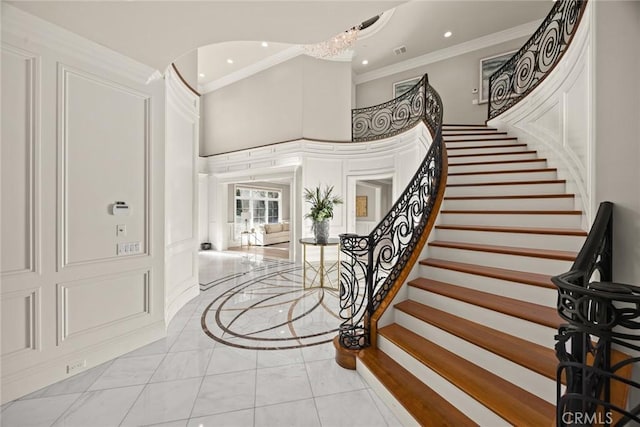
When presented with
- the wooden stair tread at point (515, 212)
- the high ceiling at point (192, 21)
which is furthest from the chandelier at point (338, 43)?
the wooden stair tread at point (515, 212)

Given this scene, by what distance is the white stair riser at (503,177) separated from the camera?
324 centimetres

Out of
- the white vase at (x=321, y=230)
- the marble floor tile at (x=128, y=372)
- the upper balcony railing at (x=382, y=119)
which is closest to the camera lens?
the marble floor tile at (x=128, y=372)

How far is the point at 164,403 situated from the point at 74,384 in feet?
2.92

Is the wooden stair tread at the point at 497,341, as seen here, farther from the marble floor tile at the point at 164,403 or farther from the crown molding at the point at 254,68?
the crown molding at the point at 254,68

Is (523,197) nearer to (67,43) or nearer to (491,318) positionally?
(491,318)

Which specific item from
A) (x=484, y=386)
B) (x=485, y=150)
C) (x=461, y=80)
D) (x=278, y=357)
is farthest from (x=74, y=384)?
(x=461, y=80)

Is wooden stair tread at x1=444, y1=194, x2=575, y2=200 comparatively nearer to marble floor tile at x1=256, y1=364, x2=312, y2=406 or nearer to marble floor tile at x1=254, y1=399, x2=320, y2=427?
marble floor tile at x1=256, y1=364, x2=312, y2=406

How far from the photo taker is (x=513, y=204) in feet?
9.59

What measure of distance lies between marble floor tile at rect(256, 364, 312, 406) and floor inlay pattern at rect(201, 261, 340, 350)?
0.38 meters

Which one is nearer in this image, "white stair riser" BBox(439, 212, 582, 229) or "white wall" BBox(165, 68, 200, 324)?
"white stair riser" BBox(439, 212, 582, 229)

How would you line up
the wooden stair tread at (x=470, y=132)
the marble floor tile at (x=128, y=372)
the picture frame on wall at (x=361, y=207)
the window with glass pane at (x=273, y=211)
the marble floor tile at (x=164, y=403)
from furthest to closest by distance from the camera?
the window with glass pane at (x=273, y=211), the picture frame on wall at (x=361, y=207), the wooden stair tread at (x=470, y=132), the marble floor tile at (x=128, y=372), the marble floor tile at (x=164, y=403)

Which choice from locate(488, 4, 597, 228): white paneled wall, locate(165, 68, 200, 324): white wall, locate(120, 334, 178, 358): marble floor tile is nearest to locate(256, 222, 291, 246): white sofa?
locate(165, 68, 200, 324): white wall

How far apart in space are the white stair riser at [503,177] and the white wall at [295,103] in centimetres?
428

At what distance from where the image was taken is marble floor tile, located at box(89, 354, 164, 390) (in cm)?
210
